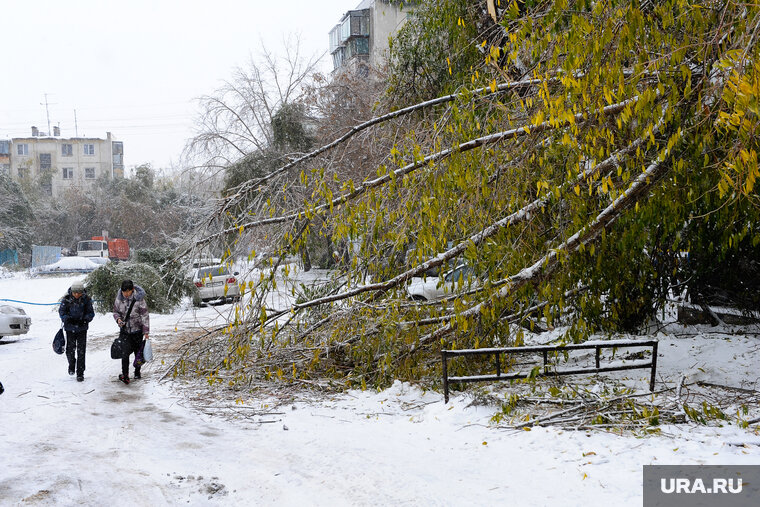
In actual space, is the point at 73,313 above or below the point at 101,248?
below

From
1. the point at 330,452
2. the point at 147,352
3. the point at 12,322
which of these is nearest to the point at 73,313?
the point at 147,352

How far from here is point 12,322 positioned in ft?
48.7

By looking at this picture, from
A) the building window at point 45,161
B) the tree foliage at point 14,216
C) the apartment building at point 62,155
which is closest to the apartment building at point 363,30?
the tree foliage at point 14,216

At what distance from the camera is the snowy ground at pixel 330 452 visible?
17.2 feet

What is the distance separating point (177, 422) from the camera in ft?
25.2

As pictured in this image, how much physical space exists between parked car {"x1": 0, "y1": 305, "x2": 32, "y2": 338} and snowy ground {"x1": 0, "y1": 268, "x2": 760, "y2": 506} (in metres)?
6.22

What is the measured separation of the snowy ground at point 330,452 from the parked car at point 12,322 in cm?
622

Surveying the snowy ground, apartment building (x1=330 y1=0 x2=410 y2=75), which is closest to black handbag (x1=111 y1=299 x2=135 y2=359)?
the snowy ground

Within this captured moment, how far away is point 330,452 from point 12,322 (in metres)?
11.5

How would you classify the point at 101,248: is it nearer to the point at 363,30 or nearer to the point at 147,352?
the point at 363,30

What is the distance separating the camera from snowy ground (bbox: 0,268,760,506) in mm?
5238

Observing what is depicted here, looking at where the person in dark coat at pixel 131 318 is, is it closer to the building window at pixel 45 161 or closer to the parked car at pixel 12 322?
the parked car at pixel 12 322

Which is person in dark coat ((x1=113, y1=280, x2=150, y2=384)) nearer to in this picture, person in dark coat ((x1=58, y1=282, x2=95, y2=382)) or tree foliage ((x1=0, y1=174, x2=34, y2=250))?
person in dark coat ((x1=58, y1=282, x2=95, y2=382))

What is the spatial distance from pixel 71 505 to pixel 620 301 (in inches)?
314
